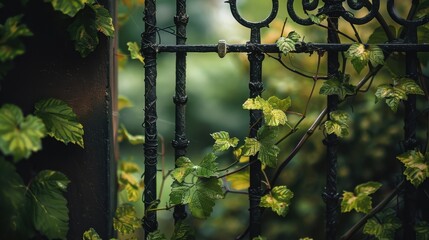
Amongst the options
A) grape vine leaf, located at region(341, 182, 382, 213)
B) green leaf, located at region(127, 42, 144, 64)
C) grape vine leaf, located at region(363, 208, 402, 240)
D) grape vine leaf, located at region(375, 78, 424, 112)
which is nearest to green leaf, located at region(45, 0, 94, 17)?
green leaf, located at region(127, 42, 144, 64)

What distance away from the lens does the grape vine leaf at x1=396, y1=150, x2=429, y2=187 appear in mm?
1845

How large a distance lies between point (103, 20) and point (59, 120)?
33 centimetres

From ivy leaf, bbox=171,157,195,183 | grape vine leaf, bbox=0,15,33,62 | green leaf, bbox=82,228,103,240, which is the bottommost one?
green leaf, bbox=82,228,103,240

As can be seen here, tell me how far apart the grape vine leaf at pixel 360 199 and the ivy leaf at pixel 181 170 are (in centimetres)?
52

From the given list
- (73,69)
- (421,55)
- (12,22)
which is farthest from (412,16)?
(12,22)

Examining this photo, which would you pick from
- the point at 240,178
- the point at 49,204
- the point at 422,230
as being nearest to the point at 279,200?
the point at 240,178

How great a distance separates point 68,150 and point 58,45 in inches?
13.2

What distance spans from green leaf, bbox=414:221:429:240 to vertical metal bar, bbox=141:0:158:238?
0.87 m

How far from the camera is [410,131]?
6.30 ft

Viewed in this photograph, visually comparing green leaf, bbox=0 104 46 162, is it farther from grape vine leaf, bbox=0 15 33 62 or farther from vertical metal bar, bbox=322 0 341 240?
vertical metal bar, bbox=322 0 341 240

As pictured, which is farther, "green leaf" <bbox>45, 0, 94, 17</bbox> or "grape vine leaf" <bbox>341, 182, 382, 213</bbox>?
"grape vine leaf" <bbox>341, 182, 382, 213</bbox>

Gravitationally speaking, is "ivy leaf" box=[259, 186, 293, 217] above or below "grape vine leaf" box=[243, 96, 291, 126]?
below

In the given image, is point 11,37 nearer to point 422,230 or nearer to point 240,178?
point 240,178

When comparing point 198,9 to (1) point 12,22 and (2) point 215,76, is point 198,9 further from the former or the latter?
(1) point 12,22
